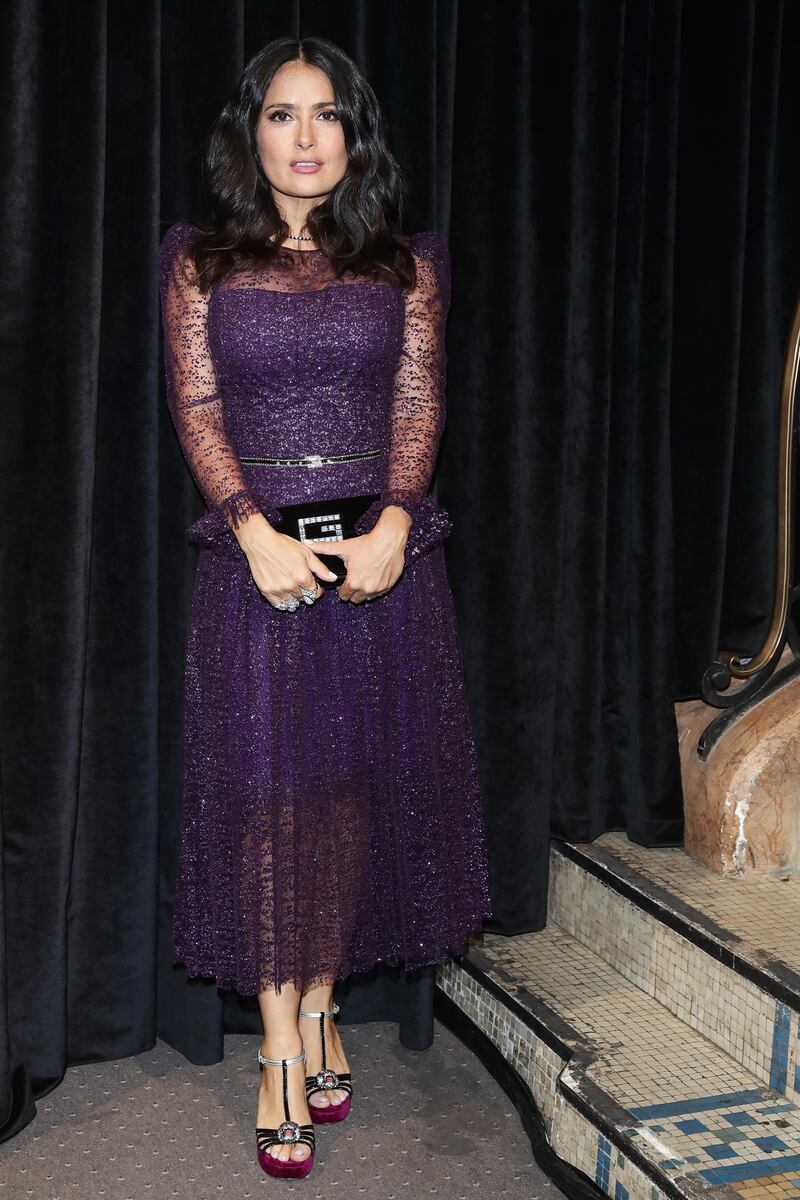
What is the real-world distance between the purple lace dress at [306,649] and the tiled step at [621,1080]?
359 mm

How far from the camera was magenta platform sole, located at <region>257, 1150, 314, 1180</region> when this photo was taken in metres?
2.22

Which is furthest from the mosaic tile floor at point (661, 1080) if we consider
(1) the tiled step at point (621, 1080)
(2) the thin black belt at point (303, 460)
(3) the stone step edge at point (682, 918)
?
(2) the thin black belt at point (303, 460)

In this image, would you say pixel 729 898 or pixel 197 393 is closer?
pixel 197 393

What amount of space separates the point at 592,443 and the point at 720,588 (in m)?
0.41

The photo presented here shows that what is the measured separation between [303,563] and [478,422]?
2.32 feet

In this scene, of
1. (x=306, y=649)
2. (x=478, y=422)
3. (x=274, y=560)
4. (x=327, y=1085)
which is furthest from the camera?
(x=478, y=422)

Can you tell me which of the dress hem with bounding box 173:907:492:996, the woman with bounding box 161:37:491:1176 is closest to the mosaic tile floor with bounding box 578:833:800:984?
the dress hem with bounding box 173:907:492:996

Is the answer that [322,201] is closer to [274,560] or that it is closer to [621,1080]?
[274,560]

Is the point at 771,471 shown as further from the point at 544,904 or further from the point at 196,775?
the point at 196,775

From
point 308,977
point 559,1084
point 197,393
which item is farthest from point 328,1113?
point 197,393

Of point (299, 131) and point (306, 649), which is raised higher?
point (299, 131)

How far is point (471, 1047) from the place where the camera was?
8.70 feet

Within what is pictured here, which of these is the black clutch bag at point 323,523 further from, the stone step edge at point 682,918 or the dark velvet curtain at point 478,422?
the stone step edge at point 682,918

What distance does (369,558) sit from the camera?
2133mm
